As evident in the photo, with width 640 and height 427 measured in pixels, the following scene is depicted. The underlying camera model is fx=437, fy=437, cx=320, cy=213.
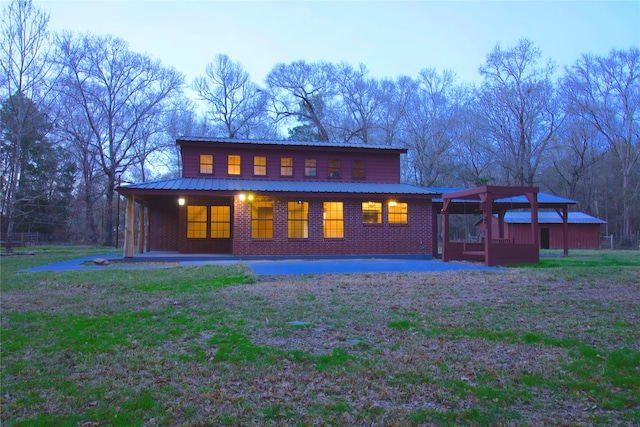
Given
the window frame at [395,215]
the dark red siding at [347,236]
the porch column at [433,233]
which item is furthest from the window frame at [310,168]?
the porch column at [433,233]

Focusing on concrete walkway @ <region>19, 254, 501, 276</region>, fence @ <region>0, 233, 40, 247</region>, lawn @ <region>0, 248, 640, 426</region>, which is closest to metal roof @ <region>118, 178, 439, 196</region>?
concrete walkway @ <region>19, 254, 501, 276</region>

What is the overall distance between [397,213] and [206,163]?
853cm

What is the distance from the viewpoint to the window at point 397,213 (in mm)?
18297

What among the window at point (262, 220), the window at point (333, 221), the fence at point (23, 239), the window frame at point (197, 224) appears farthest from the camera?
the fence at point (23, 239)

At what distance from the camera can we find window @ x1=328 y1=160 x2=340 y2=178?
2012 centimetres

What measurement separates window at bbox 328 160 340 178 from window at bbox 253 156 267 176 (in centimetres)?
297

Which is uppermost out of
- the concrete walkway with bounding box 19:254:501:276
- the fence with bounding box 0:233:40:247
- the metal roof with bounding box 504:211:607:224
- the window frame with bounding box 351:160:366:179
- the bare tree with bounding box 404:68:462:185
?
the bare tree with bounding box 404:68:462:185

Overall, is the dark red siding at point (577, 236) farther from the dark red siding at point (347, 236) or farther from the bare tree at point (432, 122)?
the dark red siding at point (347, 236)

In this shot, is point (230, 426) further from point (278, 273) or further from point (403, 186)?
point (403, 186)

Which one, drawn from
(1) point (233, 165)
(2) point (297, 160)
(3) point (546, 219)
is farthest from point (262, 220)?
(3) point (546, 219)

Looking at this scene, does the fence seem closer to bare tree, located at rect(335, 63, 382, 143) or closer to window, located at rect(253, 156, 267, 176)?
window, located at rect(253, 156, 267, 176)

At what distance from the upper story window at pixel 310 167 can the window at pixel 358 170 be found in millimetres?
1781

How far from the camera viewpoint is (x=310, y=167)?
20047 mm

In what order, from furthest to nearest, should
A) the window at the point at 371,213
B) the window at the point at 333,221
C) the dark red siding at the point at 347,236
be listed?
1. the window at the point at 371,213
2. the window at the point at 333,221
3. the dark red siding at the point at 347,236
